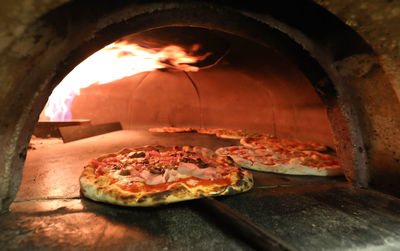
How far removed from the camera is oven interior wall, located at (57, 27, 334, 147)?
410 centimetres

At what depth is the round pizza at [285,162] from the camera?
2648mm

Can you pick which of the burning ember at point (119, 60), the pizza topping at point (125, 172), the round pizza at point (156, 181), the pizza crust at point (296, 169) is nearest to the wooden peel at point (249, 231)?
the round pizza at point (156, 181)

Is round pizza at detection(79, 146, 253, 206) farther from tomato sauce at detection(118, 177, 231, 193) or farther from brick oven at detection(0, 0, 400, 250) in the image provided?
brick oven at detection(0, 0, 400, 250)

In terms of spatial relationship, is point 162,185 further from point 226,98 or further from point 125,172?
point 226,98

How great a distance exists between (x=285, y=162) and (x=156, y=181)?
2.06m

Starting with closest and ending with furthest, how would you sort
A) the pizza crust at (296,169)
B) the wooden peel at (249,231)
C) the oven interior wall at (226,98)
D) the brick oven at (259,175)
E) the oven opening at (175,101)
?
the wooden peel at (249,231)
the brick oven at (259,175)
the pizza crust at (296,169)
the oven opening at (175,101)
the oven interior wall at (226,98)

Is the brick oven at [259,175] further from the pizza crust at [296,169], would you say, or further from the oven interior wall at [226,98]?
the oven interior wall at [226,98]

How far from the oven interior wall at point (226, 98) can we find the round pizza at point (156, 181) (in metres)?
2.11

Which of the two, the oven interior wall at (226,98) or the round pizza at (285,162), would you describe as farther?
the oven interior wall at (226,98)

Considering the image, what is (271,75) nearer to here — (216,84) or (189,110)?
(216,84)

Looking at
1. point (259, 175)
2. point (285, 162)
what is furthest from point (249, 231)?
point (285, 162)

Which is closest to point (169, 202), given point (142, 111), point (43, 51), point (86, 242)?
point (86, 242)

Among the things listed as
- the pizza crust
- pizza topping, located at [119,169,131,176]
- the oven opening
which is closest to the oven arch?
the pizza crust

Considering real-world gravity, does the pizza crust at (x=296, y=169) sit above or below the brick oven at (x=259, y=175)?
→ below
